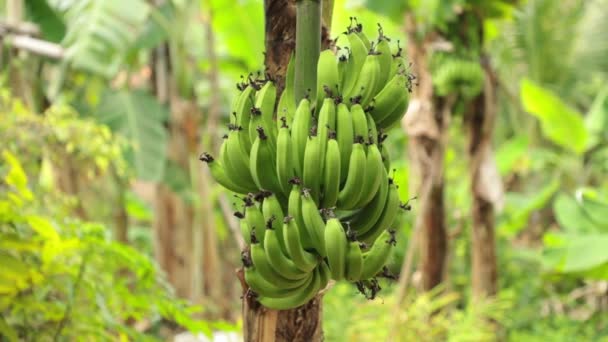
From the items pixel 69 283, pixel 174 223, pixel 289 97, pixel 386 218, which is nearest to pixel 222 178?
pixel 289 97

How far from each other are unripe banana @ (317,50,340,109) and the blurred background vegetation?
844mm

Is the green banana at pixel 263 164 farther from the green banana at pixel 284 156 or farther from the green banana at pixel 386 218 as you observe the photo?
the green banana at pixel 386 218

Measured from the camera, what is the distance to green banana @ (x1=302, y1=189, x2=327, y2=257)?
0.99 metres

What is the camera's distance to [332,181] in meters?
1.02

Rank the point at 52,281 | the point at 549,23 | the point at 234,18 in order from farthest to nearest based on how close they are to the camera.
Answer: the point at 549,23, the point at 234,18, the point at 52,281

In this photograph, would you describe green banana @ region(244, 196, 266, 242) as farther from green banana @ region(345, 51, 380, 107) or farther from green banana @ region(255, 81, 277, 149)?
green banana @ region(345, 51, 380, 107)

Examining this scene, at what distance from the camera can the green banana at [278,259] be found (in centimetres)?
101

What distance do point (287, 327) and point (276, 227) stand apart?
0.81 feet

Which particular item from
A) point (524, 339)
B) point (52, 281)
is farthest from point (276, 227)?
point (524, 339)

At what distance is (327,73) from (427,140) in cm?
196

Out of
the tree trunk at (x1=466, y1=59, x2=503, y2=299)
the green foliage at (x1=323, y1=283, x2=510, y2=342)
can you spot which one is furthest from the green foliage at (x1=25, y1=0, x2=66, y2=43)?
the tree trunk at (x1=466, y1=59, x2=503, y2=299)

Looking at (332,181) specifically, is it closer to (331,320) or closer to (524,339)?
(331,320)

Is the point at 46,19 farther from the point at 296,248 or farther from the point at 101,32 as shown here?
the point at 296,248

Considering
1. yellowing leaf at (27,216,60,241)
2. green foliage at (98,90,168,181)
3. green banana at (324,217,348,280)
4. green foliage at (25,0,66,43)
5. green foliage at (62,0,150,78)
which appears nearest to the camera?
green banana at (324,217,348,280)
